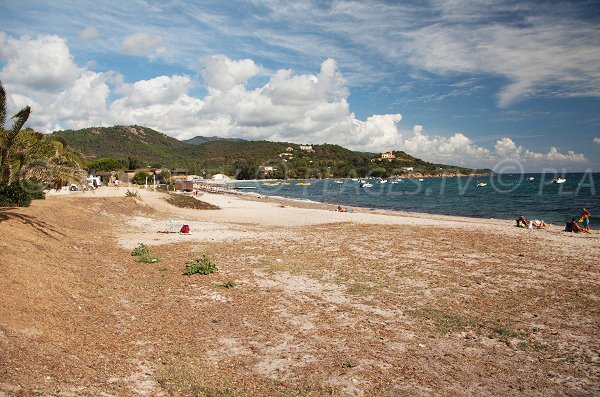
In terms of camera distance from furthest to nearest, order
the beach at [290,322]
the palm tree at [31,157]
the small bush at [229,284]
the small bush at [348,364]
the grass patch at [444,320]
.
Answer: the small bush at [229,284] → the palm tree at [31,157] → the grass patch at [444,320] → the small bush at [348,364] → the beach at [290,322]

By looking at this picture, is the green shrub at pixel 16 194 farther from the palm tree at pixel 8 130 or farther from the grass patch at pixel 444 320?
the grass patch at pixel 444 320

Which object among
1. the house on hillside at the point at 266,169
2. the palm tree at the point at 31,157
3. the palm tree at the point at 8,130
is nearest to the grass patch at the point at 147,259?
the palm tree at the point at 31,157

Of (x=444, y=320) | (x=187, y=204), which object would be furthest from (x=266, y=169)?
(x=444, y=320)

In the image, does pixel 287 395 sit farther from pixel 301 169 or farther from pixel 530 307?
pixel 301 169

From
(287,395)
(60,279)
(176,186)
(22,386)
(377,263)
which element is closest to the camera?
(22,386)

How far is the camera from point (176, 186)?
59.1 metres

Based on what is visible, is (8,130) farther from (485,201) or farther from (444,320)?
(485,201)

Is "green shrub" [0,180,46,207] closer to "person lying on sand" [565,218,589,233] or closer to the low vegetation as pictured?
the low vegetation

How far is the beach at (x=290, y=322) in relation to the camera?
5035mm

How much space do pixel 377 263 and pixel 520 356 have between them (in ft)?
21.4

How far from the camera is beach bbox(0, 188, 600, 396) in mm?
5035

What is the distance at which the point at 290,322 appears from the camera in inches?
287

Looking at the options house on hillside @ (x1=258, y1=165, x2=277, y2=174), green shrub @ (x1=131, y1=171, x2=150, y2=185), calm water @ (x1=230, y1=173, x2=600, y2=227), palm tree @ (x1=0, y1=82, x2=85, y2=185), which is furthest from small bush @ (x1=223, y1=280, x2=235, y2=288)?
house on hillside @ (x1=258, y1=165, x2=277, y2=174)

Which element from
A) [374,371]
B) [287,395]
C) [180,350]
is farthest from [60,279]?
[374,371]
